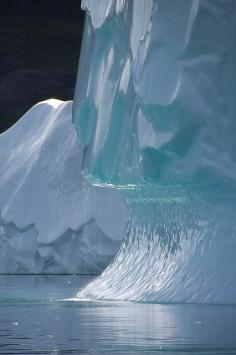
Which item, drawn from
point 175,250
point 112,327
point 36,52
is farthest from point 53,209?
point 36,52

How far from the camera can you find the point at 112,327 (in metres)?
8.80

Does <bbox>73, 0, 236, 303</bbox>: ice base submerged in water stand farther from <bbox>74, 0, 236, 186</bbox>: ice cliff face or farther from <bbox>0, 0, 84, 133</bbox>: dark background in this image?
<bbox>0, 0, 84, 133</bbox>: dark background

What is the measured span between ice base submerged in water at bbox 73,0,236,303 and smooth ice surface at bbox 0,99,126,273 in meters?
7.31

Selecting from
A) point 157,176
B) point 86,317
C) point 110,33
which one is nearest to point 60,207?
point 110,33

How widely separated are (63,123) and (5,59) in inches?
941

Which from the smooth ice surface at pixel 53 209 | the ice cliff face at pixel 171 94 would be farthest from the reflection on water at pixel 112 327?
the smooth ice surface at pixel 53 209

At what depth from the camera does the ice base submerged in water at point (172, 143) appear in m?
11.3

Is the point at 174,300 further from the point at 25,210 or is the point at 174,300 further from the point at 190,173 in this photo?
the point at 25,210

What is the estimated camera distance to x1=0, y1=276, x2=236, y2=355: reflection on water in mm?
7312

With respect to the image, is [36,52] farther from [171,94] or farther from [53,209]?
[171,94]

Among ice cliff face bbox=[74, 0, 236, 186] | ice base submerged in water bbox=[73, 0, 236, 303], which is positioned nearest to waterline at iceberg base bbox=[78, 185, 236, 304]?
ice base submerged in water bbox=[73, 0, 236, 303]

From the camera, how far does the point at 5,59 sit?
46219 millimetres

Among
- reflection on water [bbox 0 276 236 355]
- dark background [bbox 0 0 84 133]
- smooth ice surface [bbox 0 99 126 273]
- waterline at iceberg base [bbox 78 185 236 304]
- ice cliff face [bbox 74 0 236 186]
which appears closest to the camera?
reflection on water [bbox 0 276 236 355]

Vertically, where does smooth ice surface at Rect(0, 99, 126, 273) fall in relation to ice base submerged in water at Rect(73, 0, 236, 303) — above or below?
below
